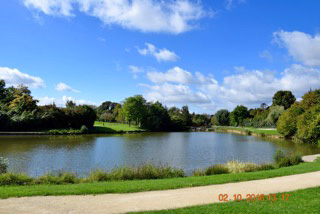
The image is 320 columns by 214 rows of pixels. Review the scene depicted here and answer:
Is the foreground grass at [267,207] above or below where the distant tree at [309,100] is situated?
below

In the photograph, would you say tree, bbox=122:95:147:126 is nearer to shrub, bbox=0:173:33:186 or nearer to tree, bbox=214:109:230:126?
tree, bbox=214:109:230:126

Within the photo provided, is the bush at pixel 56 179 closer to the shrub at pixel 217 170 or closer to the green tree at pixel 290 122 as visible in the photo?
the shrub at pixel 217 170

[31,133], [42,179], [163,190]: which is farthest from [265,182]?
[31,133]

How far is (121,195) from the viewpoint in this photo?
827 cm

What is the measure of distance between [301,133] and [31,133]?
163 feet

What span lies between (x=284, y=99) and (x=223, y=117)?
117ft

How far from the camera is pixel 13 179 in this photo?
406 inches

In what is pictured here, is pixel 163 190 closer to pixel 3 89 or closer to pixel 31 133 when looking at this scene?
pixel 31 133

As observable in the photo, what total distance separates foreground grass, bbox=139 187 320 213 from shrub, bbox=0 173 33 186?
716cm

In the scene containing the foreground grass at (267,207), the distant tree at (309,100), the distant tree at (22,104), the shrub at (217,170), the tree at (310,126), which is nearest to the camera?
the foreground grass at (267,207)

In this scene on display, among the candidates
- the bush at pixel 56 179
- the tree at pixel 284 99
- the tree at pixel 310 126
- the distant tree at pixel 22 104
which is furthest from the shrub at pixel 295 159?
the tree at pixel 284 99

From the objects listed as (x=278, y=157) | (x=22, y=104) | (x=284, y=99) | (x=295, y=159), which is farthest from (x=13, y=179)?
(x=284, y=99)

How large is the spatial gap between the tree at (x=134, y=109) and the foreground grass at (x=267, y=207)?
69.3 metres

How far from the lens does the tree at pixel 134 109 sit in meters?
75.9
